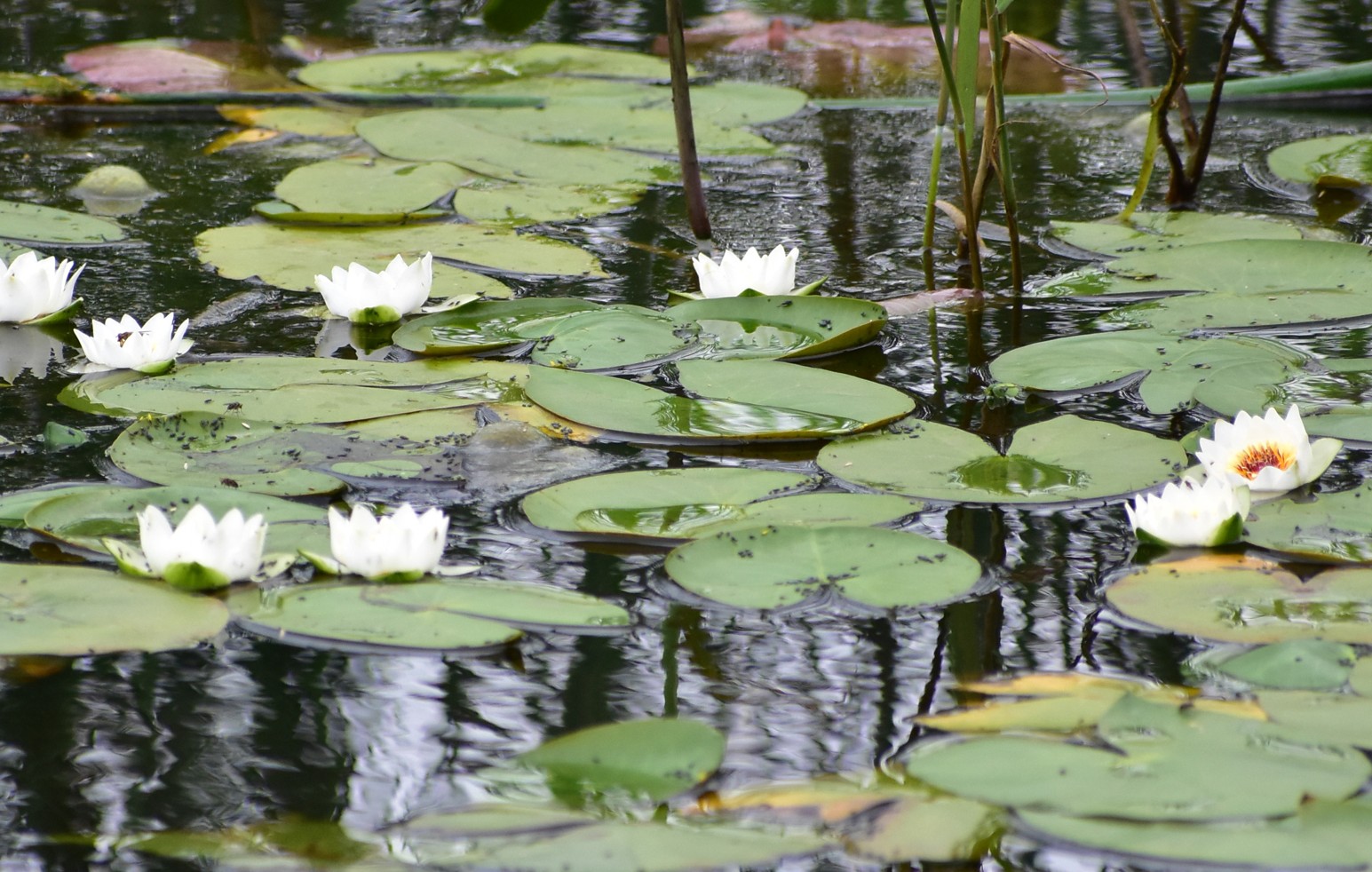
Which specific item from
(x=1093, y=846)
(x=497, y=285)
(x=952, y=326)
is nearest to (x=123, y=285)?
(x=497, y=285)

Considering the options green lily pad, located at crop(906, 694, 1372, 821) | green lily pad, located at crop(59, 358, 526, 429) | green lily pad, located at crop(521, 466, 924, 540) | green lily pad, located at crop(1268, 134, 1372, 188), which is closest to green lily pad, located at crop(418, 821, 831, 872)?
green lily pad, located at crop(906, 694, 1372, 821)

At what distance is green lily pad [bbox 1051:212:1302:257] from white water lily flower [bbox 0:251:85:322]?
5.98ft

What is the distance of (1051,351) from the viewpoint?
2172 mm

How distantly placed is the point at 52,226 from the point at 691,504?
68.0 inches

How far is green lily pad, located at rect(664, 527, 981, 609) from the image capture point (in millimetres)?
1481

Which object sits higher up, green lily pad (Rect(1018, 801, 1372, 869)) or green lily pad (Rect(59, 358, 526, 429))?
green lily pad (Rect(59, 358, 526, 429))

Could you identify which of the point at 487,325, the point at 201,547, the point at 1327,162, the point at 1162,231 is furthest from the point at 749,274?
the point at 1327,162

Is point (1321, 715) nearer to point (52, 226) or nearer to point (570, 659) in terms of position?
point (570, 659)

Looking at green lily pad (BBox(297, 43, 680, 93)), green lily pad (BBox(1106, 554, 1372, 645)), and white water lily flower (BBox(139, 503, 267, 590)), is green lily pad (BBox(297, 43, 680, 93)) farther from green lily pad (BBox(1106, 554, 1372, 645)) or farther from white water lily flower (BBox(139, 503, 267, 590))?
green lily pad (BBox(1106, 554, 1372, 645))

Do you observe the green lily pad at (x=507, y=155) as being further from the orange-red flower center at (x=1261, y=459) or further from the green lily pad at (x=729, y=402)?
the orange-red flower center at (x=1261, y=459)

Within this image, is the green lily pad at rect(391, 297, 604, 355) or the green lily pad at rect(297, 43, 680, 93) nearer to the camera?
the green lily pad at rect(391, 297, 604, 355)

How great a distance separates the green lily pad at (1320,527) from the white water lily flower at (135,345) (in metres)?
1.49

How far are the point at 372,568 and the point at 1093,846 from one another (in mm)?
778

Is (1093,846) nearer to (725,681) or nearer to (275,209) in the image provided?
(725,681)
